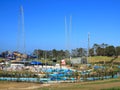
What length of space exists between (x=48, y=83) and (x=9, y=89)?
6.40 meters

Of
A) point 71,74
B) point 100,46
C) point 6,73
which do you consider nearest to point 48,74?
point 71,74

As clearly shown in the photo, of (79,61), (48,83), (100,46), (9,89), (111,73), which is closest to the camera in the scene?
(9,89)

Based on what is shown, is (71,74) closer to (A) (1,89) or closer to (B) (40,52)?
(A) (1,89)

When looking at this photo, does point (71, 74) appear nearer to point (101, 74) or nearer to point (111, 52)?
point (101, 74)

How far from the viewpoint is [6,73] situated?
38.9 m

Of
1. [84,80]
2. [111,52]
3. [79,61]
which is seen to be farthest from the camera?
[111,52]

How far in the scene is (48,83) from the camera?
33844mm

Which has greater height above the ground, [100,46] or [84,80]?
[100,46]

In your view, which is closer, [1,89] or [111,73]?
[1,89]

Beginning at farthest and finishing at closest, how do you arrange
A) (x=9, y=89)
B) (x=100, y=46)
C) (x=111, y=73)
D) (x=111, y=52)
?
(x=100, y=46) → (x=111, y=52) → (x=111, y=73) → (x=9, y=89)

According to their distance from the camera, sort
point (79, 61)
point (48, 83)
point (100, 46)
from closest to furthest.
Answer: point (48, 83) < point (79, 61) < point (100, 46)

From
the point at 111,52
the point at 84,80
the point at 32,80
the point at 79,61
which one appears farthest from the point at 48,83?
the point at 111,52

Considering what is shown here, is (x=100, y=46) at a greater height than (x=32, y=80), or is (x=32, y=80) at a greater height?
(x=100, y=46)

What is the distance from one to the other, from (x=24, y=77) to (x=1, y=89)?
8.38 meters
